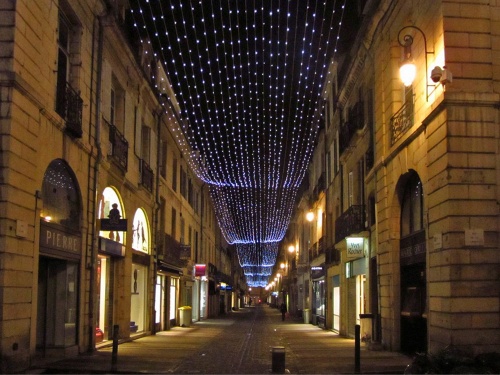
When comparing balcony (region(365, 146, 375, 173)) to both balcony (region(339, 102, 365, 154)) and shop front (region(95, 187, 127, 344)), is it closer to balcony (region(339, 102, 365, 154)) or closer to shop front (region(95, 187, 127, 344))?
balcony (region(339, 102, 365, 154))

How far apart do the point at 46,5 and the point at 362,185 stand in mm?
12310

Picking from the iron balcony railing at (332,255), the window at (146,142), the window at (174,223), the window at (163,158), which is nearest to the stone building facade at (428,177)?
the iron balcony railing at (332,255)

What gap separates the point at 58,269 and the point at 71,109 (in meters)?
3.75

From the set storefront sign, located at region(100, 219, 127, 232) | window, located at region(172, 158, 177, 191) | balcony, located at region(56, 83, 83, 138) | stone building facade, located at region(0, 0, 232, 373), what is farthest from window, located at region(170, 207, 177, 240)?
balcony, located at region(56, 83, 83, 138)

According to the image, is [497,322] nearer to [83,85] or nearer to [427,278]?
[427,278]

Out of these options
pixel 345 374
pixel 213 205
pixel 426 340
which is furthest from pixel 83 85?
pixel 213 205

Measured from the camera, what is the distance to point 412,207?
53.0 feet

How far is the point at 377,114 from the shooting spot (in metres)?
18.3

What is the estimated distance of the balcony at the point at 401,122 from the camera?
15461 mm

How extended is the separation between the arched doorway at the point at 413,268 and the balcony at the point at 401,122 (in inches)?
44.6

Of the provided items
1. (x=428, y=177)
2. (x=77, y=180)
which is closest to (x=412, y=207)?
(x=428, y=177)

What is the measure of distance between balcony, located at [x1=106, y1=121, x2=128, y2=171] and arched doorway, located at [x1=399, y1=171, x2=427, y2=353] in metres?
8.20

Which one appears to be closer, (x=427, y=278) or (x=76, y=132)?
(x=427, y=278)

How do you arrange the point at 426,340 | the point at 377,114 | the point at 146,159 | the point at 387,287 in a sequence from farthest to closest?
the point at 146,159 < the point at 377,114 < the point at 387,287 < the point at 426,340
